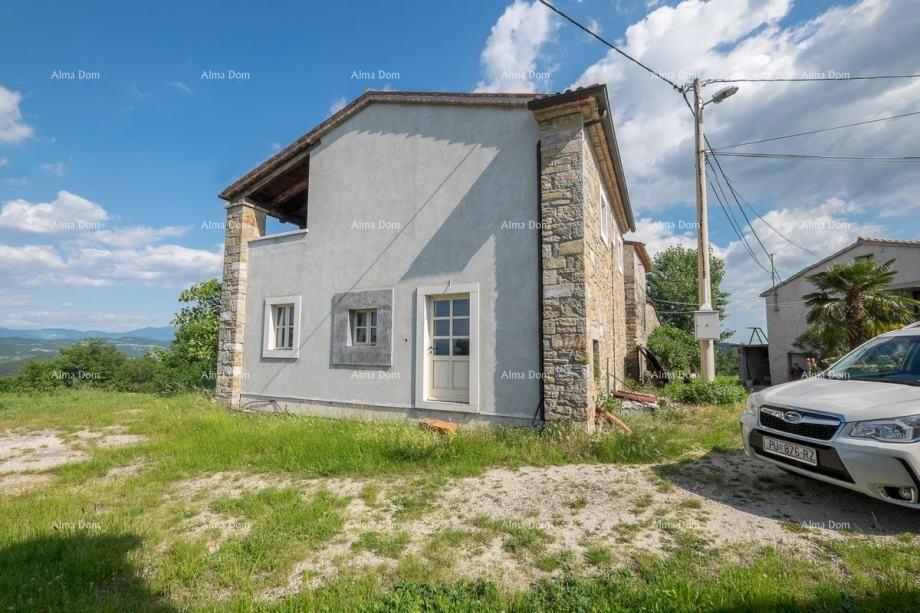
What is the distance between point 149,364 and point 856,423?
20109mm

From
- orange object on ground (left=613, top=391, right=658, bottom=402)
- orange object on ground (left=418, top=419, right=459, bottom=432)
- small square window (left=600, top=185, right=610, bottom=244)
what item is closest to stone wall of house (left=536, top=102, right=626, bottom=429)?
orange object on ground (left=418, top=419, right=459, bottom=432)

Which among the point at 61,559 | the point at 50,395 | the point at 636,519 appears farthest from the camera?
the point at 50,395

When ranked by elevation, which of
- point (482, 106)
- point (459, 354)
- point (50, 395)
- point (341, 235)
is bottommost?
point (50, 395)

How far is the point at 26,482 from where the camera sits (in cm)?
513

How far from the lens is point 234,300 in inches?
385

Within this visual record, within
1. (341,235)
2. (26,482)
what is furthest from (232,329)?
(26,482)

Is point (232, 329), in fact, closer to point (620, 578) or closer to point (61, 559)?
point (61, 559)

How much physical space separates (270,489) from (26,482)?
337 cm

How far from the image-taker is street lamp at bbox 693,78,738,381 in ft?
29.7

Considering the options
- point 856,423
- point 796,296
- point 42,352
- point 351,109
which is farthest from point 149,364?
point 796,296

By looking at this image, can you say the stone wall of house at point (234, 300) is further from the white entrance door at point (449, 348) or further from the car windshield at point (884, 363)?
the car windshield at point (884, 363)

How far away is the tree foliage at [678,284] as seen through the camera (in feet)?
107

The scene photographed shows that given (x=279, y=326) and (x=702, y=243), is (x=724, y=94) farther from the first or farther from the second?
(x=279, y=326)

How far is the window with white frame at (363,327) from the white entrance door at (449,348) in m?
1.39
